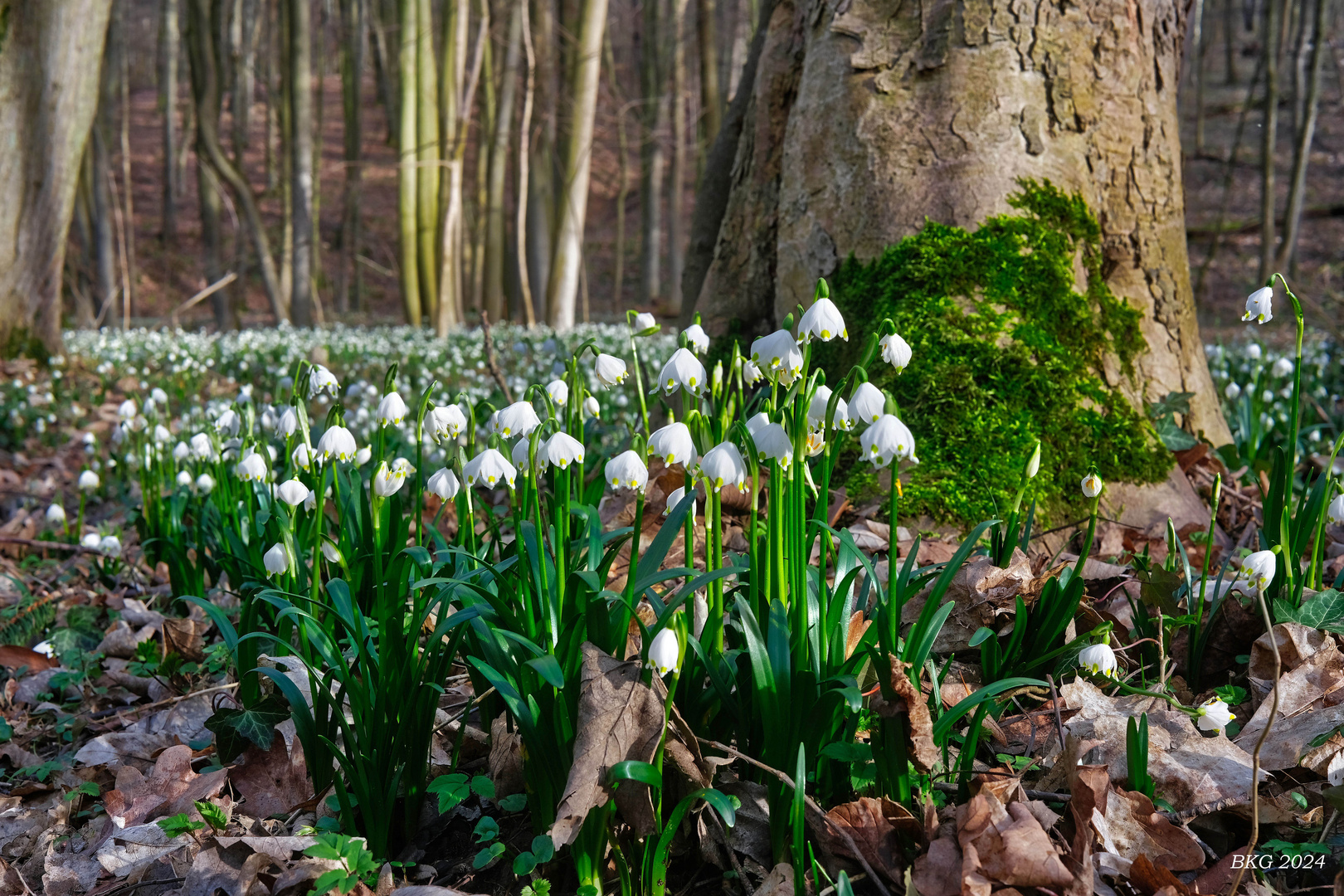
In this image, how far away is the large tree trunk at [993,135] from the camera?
3.09 meters

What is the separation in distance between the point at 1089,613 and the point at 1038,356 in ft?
3.32

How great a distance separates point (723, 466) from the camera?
147cm

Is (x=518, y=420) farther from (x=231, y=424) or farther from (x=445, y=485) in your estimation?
(x=231, y=424)

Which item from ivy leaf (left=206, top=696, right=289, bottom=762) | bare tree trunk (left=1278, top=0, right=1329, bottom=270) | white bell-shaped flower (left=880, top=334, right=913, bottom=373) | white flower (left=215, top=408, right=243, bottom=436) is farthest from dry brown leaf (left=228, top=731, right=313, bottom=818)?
bare tree trunk (left=1278, top=0, right=1329, bottom=270)

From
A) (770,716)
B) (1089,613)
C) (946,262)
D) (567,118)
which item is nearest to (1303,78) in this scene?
(567,118)

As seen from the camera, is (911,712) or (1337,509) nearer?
(911,712)

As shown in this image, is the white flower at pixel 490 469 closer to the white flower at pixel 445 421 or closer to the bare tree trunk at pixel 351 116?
the white flower at pixel 445 421

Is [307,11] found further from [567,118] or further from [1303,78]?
[1303,78]

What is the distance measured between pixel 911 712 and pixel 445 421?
111 cm

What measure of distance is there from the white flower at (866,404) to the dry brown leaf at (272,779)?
1357mm

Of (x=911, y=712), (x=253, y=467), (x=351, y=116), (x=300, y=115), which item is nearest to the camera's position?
(x=911, y=712)

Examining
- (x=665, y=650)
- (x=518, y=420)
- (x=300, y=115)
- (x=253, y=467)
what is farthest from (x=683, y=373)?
(x=300, y=115)

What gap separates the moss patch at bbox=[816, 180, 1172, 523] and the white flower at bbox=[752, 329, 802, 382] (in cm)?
125

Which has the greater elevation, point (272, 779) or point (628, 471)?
point (628, 471)
